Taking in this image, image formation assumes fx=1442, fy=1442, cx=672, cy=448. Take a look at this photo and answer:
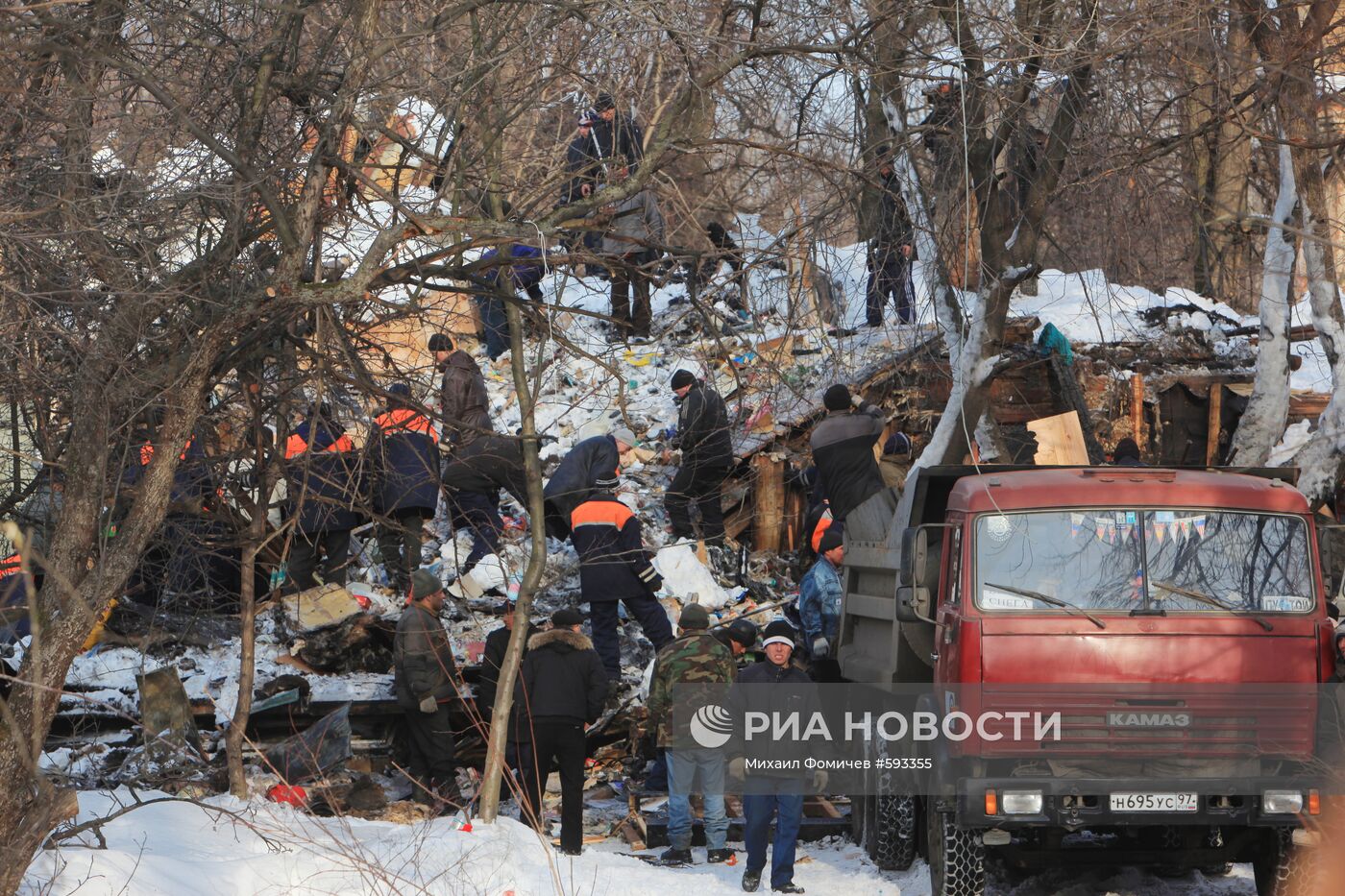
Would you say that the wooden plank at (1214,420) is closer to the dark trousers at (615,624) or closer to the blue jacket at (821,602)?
the blue jacket at (821,602)

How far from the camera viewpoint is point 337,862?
776 centimetres

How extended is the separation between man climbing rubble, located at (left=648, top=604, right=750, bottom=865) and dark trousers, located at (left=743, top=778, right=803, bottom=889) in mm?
770

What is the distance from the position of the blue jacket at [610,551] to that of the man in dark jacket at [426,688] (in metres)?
1.38

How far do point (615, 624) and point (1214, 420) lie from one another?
7621 mm

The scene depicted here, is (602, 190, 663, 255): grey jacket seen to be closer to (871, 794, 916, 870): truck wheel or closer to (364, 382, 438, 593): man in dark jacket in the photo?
(364, 382, 438, 593): man in dark jacket

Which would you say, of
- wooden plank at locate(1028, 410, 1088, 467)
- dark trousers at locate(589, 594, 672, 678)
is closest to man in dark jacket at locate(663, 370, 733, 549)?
Result: dark trousers at locate(589, 594, 672, 678)

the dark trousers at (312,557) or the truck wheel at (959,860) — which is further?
the dark trousers at (312,557)

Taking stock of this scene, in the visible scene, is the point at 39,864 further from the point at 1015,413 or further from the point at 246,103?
the point at 1015,413

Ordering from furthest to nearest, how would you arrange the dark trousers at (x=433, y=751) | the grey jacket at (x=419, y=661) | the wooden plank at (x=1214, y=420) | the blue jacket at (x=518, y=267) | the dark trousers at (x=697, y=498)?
the wooden plank at (x=1214, y=420), the dark trousers at (x=697, y=498), the dark trousers at (x=433, y=751), the grey jacket at (x=419, y=661), the blue jacket at (x=518, y=267)

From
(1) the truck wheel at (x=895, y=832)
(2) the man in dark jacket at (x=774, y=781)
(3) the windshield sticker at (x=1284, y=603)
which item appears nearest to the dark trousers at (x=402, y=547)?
(2) the man in dark jacket at (x=774, y=781)

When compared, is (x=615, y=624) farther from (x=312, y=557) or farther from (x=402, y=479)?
(x=312, y=557)

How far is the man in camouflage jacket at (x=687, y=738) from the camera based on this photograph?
9.48 meters

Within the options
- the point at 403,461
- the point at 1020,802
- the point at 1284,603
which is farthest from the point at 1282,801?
the point at 403,461

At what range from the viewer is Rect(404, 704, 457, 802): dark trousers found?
10633 mm
